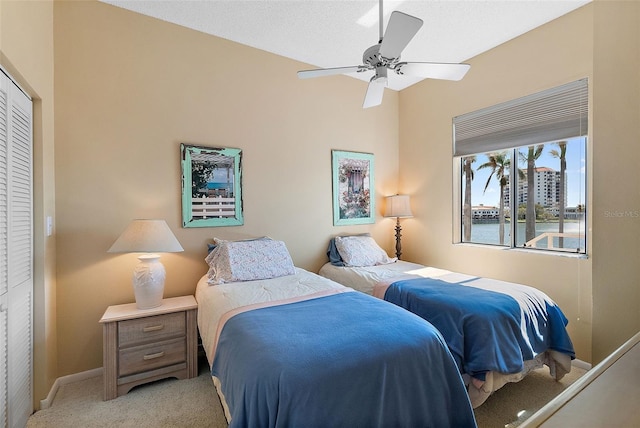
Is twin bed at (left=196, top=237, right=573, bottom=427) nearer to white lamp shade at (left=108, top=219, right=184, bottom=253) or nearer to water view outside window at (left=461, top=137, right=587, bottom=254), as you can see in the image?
white lamp shade at (left=108, top=219, right=184, bottom=253)

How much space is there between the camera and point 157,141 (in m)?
2.63

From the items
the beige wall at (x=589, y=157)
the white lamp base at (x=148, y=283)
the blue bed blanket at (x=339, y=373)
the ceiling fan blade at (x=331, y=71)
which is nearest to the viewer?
the beige wall at (x=589, y=157)

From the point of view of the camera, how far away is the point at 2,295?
1564 millimetres

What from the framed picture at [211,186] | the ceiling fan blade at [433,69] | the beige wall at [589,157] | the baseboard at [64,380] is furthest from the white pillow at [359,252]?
the baseboard at [64,380]

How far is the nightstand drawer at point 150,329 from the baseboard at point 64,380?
569 mm

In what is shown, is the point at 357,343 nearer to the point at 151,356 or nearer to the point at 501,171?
the point at 151,356

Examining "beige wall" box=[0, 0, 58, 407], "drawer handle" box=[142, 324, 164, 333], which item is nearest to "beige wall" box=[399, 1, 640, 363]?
"drawer handle" box=[142, 324, 164, 333]

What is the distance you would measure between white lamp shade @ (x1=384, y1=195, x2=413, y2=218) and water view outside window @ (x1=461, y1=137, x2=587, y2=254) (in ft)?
2.15

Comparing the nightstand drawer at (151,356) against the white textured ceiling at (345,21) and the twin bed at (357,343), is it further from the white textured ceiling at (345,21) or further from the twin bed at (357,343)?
the white textured ceiling at (345,21)

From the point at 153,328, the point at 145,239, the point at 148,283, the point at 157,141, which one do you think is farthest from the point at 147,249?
the point at 157,141

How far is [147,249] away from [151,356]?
80cm

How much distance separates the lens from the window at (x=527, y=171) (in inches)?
102

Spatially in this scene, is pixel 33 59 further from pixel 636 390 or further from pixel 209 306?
pixel 636 390

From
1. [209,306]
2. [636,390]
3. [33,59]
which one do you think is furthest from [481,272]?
[33,59]
